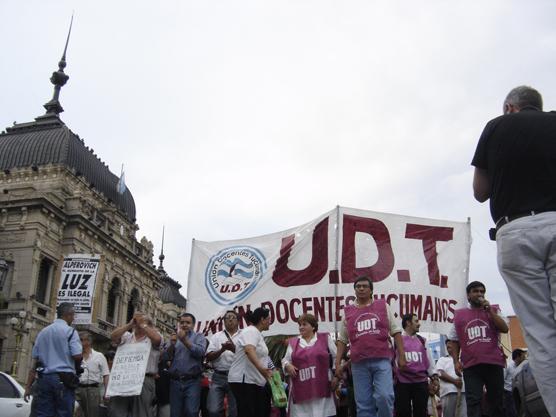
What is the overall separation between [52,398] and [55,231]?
1121 inches

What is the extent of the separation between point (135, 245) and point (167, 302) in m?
23.8

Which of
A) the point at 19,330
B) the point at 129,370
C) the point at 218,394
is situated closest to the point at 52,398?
the point at 129,370

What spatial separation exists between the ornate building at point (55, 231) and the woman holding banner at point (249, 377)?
857 inches

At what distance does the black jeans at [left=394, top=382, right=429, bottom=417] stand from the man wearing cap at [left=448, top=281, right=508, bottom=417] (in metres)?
0.95

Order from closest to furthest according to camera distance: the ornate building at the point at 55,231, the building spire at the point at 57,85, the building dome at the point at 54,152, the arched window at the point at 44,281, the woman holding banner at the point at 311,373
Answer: the woman holding banner at the point at 311,373, the ornate building at the point at 55,231, the arched window at the point at 44,281, the building dome at the point at 54,152, the building spire at the point at 57,85

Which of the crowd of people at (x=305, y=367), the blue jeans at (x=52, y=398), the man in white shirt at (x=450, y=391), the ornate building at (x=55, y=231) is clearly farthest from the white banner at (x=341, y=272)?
the ornate building at (x=55, y=231)

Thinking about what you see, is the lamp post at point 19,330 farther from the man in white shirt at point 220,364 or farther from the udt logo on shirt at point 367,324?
the udt logo on shirt at point 367,324

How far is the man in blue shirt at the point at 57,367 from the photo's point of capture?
7.00m

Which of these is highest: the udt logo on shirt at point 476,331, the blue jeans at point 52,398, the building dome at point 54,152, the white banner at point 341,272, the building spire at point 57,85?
the building spire at point 57,85

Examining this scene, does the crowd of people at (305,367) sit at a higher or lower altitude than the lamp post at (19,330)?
lower

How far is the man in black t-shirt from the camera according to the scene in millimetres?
3098

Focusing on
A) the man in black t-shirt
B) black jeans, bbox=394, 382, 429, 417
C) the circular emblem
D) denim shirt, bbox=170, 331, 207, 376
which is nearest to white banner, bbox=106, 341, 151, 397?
denim shirt, bbox=170, 331, 207, 376

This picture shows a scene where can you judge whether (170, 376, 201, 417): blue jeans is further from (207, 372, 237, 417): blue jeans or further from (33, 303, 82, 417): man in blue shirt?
(33, 303, 82, 417): man in blue shirt

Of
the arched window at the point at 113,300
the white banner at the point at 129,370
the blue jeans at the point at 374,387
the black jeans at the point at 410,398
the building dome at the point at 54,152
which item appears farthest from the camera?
the arched window at the point at 113,300
